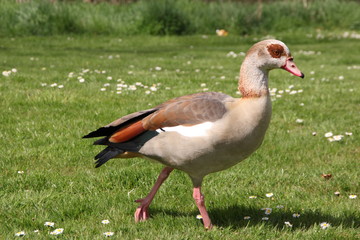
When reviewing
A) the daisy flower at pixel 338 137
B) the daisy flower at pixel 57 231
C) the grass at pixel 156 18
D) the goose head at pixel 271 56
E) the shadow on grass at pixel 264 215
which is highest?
the goose head at pixel 271 56

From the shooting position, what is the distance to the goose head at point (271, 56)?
4305mm

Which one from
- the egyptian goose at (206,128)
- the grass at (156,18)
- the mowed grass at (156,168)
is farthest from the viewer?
the grass at (156,18)

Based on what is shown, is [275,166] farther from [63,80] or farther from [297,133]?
[63,80]

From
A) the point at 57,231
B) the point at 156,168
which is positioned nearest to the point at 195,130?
the point at 57,231

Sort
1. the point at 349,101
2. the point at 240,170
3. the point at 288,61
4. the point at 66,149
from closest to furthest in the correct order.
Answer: the point at 288,61 → the point at 240,170 → the point at 66,149 → the point at 349,101

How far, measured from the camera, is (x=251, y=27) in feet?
72.9

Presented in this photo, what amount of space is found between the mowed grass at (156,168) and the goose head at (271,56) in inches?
52.6

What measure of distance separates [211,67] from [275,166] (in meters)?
7.73

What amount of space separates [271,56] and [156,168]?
7.36ft

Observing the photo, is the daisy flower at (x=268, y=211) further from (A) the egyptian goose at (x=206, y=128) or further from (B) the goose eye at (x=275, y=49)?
(B) the goose eye at (x=275, y=49)

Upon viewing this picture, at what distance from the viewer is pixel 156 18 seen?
20.7 metres

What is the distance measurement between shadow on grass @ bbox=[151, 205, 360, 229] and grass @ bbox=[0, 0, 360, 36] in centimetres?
1610

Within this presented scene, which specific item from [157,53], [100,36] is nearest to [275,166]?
[157,53]

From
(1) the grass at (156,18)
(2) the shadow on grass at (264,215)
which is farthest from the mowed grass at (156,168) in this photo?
(1) the grass at (156,18)
